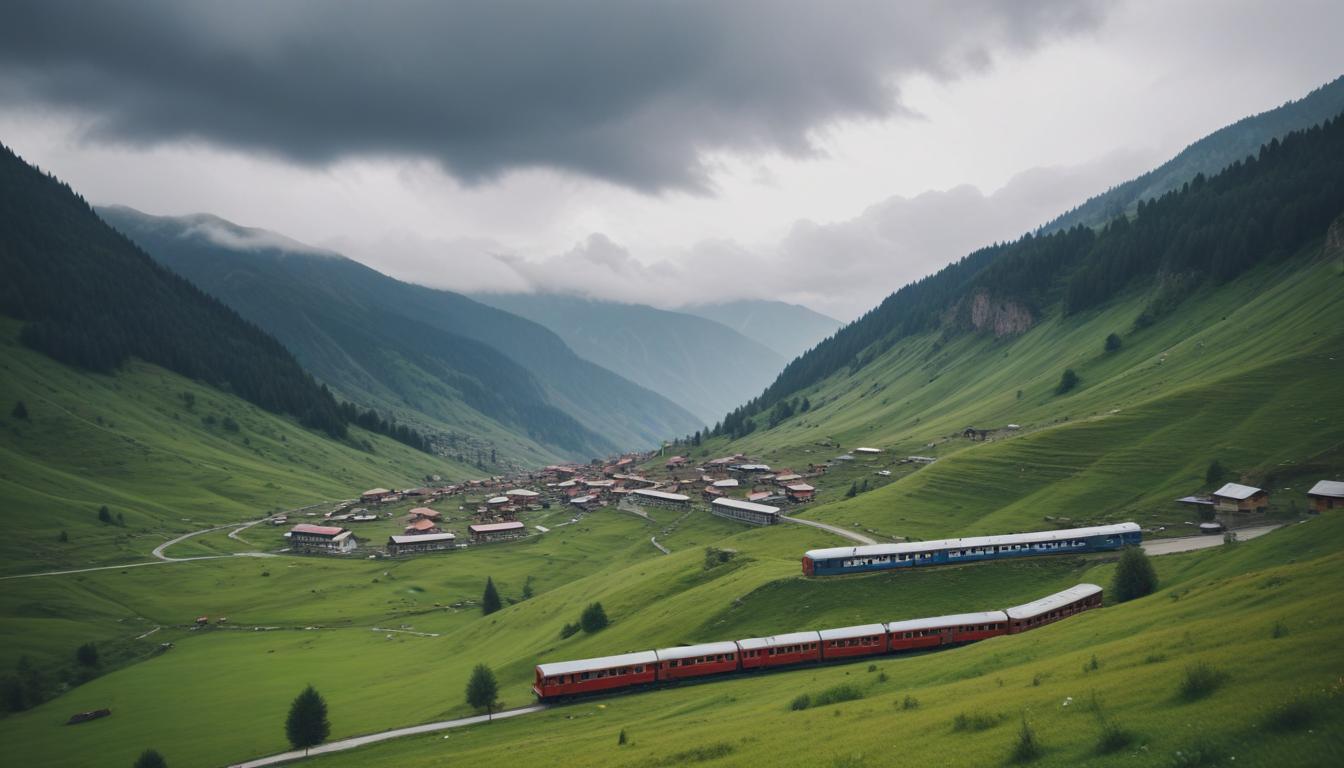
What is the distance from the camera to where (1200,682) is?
25219 mm

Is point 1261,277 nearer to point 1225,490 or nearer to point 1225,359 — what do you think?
point 1225,359

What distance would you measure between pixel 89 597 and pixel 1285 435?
7535 inches

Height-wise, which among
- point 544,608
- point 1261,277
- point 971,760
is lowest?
point 544,608

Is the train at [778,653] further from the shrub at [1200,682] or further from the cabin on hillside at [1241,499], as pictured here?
the cabin on hillside at [1241,499]

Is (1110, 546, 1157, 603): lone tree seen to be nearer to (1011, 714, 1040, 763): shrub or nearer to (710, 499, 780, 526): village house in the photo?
(1011, 714, 1040, 763): shrub

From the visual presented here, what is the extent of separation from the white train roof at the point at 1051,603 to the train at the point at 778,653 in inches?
3.0

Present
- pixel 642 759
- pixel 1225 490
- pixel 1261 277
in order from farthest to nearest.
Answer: pixel 1261 277, pixel 1225 490, pixel 642 759

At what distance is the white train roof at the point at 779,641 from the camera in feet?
200

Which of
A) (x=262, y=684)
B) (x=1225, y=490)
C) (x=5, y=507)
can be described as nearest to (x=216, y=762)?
(x=262, y=684)

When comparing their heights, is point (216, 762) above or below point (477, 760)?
below

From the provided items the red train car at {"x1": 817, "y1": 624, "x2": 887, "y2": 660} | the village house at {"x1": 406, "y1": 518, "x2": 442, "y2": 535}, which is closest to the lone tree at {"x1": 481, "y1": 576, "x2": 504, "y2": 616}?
the village house at {"x1": 406, "y1": 518, "x2": 442, "y2": 535}

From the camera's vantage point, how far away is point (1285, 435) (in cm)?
10262

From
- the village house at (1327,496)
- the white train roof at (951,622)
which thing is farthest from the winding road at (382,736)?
the village house at (1327,496)

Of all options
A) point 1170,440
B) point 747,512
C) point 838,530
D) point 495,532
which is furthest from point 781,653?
point 495,532
